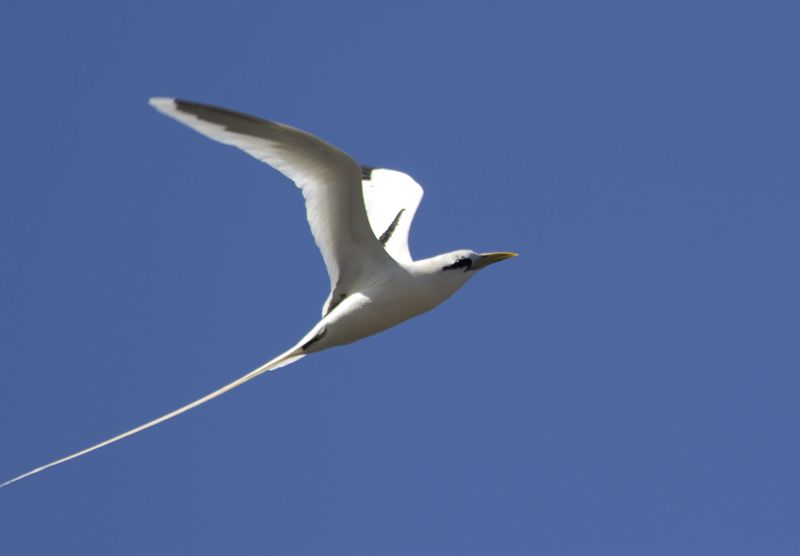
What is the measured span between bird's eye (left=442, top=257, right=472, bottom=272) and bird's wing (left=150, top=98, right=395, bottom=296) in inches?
18.6

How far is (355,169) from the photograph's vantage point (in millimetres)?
11055

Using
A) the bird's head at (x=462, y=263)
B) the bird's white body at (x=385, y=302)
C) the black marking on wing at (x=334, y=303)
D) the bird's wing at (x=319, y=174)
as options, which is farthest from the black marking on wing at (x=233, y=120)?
the bird's head at (x=462, y=263)

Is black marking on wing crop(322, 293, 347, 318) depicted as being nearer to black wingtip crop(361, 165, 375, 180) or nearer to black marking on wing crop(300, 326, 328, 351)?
black marking on wing crop(300, 326, 328, 351)

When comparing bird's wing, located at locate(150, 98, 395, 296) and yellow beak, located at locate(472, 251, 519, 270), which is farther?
yellow beak, located at locate(472, 251, 519, 270)

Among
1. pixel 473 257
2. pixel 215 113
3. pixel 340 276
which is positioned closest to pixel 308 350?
pixel 340 276

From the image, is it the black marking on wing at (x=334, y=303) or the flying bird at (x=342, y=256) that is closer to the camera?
the flying bird at (x=342, y=256)

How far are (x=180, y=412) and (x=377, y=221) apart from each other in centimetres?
313

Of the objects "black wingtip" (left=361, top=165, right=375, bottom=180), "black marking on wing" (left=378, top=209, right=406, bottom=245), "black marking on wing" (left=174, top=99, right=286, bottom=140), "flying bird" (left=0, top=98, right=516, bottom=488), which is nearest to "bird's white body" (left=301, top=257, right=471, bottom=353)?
"flying bird" (left=0, top=98, right=516, bottom=488)

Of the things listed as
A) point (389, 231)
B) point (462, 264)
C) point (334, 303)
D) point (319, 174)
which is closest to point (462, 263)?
point (462, 264)

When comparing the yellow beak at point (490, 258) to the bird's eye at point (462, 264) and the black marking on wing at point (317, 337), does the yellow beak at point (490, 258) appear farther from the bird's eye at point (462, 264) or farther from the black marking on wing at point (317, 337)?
the black marking on wing at point (317, 337)

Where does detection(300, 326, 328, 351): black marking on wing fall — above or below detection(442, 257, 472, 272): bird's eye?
below

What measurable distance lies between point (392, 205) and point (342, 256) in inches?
74.7

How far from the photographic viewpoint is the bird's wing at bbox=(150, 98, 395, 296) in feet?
34.1

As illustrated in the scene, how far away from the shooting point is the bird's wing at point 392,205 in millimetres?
13125
